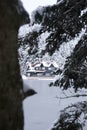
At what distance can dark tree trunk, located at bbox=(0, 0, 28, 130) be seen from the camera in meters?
2.39

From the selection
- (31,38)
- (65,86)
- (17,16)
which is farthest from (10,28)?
(65,86)


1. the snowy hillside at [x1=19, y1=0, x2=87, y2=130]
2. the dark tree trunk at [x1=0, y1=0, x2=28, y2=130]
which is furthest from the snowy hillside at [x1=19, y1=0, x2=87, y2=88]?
the dark tree trunk at [x1=0, y1=0, x2=28, y2=130]

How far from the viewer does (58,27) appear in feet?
20.7

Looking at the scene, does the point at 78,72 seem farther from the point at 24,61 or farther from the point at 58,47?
the point at 24,61

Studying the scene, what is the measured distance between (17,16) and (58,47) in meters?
4.14

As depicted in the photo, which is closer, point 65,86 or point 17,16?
point 17,16

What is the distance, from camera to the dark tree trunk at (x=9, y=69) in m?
2.39

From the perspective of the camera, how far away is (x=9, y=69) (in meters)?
2.42

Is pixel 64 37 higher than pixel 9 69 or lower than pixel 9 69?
higher

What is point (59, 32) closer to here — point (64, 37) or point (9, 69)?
point (64, 37)

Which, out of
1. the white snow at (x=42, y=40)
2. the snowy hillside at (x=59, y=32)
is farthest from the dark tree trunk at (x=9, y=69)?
the white snow at (x=42, y=40)

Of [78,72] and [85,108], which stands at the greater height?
[78,72]

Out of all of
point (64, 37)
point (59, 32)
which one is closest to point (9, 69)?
point (59, 32)

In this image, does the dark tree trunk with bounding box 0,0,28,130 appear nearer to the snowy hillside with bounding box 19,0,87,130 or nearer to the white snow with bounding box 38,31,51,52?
the snowy hillside with bounding box 19,0,87,130
